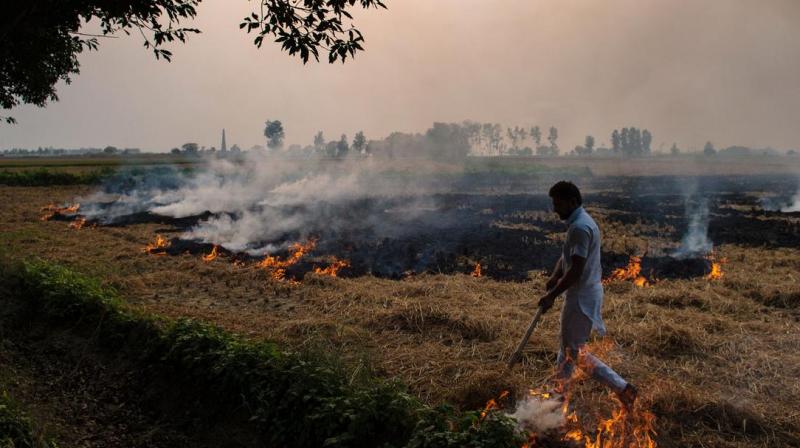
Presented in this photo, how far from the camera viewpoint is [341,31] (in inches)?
220

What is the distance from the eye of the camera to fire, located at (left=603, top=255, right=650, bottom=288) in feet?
32.4

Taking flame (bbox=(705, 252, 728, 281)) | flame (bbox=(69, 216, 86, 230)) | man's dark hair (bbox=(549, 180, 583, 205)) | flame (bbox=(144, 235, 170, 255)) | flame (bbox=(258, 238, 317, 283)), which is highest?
man's dark hair (bbox=(549, 180, 583, 205))

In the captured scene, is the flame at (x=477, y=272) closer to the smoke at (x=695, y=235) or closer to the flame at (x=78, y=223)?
the smoke at (x=695, y=235)

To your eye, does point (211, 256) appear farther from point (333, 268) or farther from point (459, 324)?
point (459, 324)

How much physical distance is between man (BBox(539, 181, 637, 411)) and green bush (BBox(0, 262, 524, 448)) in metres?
1.22

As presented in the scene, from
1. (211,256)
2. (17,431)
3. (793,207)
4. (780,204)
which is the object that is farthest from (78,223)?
(780,204)

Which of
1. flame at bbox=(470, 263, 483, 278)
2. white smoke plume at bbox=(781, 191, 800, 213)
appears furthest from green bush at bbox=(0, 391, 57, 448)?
white smoke plume at bbox=(781, 191, 800, 213)

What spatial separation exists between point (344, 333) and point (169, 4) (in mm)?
4943

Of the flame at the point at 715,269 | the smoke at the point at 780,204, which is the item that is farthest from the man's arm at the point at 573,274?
the smoke at the point at 780,204

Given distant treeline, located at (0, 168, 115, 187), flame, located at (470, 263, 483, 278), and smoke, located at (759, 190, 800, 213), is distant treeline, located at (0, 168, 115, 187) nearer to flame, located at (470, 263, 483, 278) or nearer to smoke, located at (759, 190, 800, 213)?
flame, located at (470, 263, 483, 278)

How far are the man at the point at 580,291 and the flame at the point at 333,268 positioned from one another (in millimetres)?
6829

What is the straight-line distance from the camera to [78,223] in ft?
63.9

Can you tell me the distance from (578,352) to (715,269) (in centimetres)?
802

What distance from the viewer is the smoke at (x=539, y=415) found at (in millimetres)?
4277
